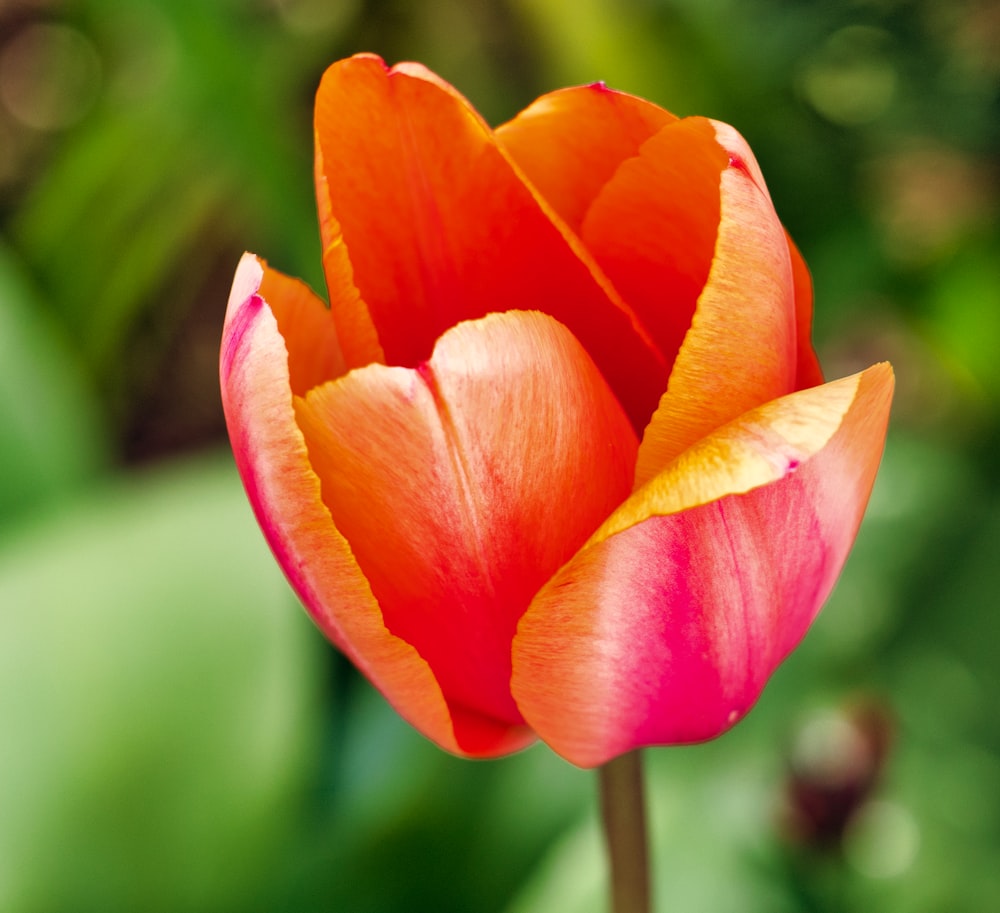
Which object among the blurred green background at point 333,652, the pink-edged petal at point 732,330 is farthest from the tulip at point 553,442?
the blurred green background at point 333,652

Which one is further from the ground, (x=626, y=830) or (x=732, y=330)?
(x=732, y=330)

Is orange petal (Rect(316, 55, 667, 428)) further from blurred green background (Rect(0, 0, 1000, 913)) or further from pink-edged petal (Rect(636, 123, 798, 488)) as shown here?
blurred green background (Rect(0, 0, 1000, 913))

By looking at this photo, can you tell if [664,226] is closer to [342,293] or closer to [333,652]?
[342,293]

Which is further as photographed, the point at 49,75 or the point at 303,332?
the point at 49,75

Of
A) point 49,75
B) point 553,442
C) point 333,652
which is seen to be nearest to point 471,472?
point 553,442

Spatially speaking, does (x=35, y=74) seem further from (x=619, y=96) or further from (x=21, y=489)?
(x=619, y=96)

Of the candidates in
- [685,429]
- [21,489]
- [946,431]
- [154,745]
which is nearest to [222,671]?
[154,745]

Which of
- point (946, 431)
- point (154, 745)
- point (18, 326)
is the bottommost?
point (946, 431)

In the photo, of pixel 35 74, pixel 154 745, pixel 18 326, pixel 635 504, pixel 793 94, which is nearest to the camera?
pixel 635 504

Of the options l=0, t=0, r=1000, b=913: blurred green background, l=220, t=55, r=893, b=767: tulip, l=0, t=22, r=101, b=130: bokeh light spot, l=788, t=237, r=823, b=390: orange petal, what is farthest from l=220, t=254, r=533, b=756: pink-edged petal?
l=0, t=22, r=101, b=130: bokeh light spot
